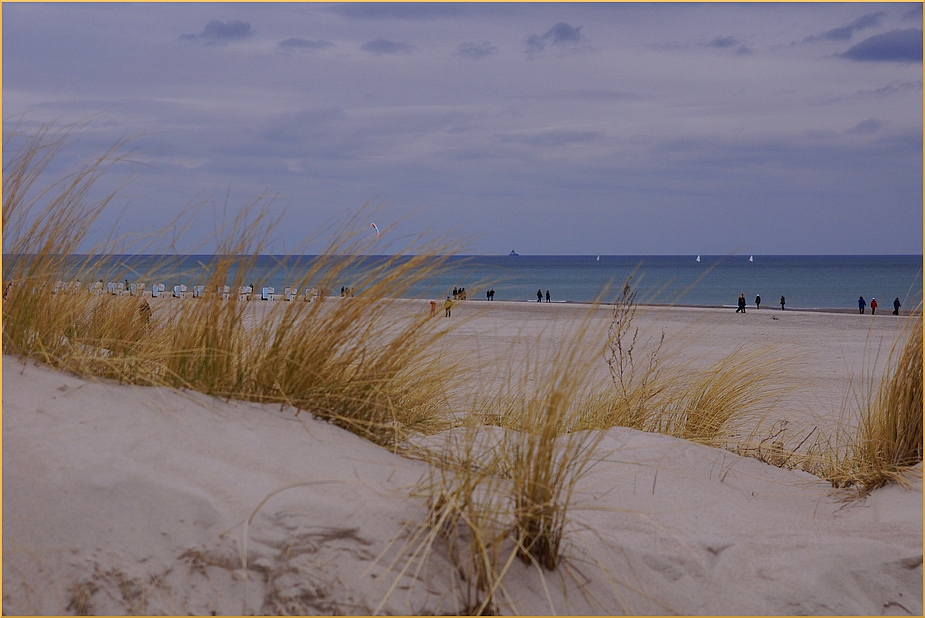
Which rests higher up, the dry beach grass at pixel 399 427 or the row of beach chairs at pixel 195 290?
the row of beach chairs at pixel 195 290

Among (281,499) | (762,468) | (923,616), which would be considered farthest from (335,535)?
(762,468)

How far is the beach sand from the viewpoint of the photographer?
189 cm

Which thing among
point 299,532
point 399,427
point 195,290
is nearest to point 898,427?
point 399,427

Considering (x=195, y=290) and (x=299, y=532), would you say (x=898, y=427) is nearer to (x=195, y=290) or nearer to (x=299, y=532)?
(x=299, y=532)

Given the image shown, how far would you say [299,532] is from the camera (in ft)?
6.46

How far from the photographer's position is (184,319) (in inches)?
114

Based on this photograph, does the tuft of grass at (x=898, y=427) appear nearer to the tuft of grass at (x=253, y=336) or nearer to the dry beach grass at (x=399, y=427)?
the dry beach grass at (x=399, y=427)

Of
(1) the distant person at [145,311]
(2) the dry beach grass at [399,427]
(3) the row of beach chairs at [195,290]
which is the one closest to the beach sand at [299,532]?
(2) the dry beach grass at [399,427]

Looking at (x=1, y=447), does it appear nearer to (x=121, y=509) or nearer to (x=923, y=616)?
(x=121, y=509)

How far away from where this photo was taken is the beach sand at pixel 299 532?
1886 millimetres

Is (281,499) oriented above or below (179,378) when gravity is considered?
below

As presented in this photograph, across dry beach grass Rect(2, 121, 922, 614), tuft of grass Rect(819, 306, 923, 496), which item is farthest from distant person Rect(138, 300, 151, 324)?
tuft of grass Rect(819, 306, 923, 496)

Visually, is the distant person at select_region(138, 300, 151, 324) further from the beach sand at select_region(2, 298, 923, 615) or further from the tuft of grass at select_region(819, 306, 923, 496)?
the tuft of grass at select_region(819, 306, 923, 496)

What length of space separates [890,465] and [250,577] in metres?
2.54
